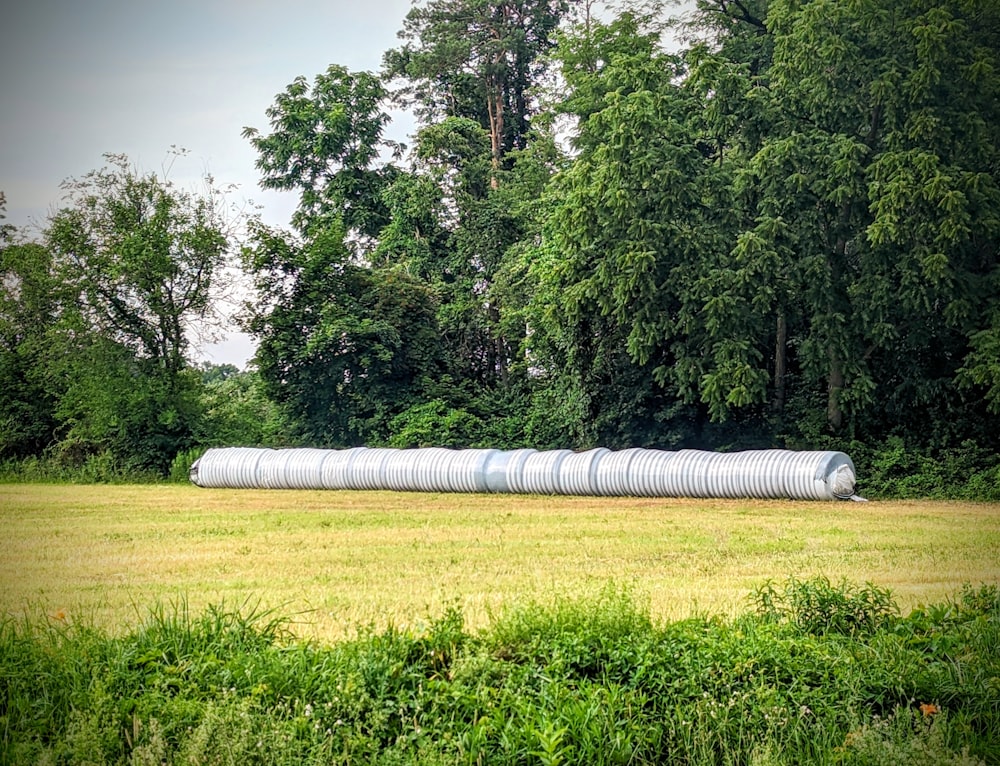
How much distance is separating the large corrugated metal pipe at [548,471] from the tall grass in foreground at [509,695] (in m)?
11.2

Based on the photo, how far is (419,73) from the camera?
3078cm

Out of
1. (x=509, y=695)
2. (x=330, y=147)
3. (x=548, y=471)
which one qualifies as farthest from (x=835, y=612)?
(x=330, y=147)

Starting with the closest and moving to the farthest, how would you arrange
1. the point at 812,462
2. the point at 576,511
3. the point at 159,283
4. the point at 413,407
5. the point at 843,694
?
the point at 843,694 < the point at 576,511 < the point at 812,462 < the point at 159,283 < the point at 413,407

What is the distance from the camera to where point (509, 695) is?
4453 millimetres

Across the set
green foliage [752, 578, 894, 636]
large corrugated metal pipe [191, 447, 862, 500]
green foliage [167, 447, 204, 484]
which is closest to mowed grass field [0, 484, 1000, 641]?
large corrugated metal pipe [191, 447, 862, 500]

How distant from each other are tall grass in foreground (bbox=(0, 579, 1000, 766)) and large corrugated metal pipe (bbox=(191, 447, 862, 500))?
11.2 metres

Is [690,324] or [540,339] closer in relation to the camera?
[690,324]

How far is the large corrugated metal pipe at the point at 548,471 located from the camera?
53.7ft

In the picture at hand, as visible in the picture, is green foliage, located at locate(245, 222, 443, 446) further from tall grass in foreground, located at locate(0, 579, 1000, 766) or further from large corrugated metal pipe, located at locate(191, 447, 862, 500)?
tall grass in foreground, located at locate(0, 579, 1000, 766)

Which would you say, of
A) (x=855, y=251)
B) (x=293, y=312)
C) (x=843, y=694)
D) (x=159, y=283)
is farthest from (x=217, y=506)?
(x=843, y=694)

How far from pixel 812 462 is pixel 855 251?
4962 millimetres

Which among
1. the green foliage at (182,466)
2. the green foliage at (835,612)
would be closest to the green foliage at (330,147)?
the green foliage at (182,466)

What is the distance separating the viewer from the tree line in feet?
58.3

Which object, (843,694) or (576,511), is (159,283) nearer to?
(576,511)
